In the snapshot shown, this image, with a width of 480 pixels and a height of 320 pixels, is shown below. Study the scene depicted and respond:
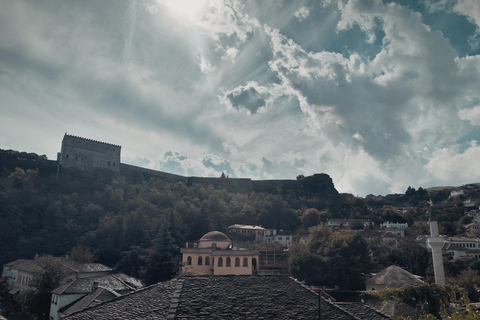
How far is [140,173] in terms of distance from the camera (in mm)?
70625

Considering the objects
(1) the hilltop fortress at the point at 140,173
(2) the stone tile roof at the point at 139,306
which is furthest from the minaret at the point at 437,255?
(1) the hilltop fortress at the point at 140,173

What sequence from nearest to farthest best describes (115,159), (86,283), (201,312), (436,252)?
1. (201,312)
2. (436,252)
3. (86,283)
4. (115,159)

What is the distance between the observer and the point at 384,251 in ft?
154

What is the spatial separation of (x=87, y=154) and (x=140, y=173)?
36.6ft

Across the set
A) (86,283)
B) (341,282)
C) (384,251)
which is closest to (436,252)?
(341,282)

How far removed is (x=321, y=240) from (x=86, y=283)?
26.6 m

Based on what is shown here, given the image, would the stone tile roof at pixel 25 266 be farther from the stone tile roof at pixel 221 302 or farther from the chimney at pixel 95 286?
the stone tile roof at pixel 221 302

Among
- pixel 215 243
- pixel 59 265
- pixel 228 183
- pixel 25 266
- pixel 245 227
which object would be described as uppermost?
pixel 228 183

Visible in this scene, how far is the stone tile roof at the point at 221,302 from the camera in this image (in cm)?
799

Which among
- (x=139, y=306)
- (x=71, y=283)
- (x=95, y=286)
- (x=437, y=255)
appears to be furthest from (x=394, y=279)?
(x=71, y=283)

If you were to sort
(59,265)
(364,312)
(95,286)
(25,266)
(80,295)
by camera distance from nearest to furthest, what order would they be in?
(364,312) < (80,295) < (95,286) < (59,265) < (25,266)

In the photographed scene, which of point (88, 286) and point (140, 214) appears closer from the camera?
point (88, 286)

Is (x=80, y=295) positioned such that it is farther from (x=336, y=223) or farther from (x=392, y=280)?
(x=336, y=223)

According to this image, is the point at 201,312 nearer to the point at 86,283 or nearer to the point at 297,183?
the point at 86,283
